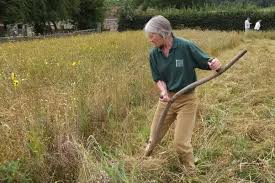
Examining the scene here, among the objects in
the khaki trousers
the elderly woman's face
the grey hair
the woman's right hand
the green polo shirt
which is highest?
the grey hair

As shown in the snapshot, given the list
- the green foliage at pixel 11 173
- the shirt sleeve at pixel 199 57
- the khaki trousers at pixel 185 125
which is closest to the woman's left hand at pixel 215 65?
the shirt sleeve at pixel 199 57

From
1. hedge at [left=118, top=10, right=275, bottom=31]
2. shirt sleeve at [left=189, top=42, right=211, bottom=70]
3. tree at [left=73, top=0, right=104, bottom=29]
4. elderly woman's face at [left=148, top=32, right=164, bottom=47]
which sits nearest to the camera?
elderly woman's face at [left=148, top=32, right=164, bottom=47]

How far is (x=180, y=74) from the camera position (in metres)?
4.45

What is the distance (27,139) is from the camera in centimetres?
440

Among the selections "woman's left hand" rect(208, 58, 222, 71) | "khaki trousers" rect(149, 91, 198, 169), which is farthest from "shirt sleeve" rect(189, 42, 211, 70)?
"khaki trousers" rect(149, 91, 198, 169)

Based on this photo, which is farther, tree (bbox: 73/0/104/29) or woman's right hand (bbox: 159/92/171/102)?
tree (bbox: 73/0/104/29)

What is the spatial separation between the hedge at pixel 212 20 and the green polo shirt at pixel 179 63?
133 feet

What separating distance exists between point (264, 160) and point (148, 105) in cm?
→ 296

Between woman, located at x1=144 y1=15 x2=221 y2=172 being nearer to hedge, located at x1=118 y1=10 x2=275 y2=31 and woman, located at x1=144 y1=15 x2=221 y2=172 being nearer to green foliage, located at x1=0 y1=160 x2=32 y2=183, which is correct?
green foliage, located at x1=0 y1=160 x2=32 y2=183

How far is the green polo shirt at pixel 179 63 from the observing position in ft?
14.4

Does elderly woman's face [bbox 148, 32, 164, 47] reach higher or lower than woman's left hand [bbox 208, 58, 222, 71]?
higher

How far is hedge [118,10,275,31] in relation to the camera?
142 ft

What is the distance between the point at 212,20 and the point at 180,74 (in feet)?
142

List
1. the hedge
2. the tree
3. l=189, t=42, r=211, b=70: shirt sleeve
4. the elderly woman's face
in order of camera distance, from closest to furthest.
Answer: the elderly woman's face → l=189, t=42, r=211, b=70: shirt sleeve → the hedge → the tree
